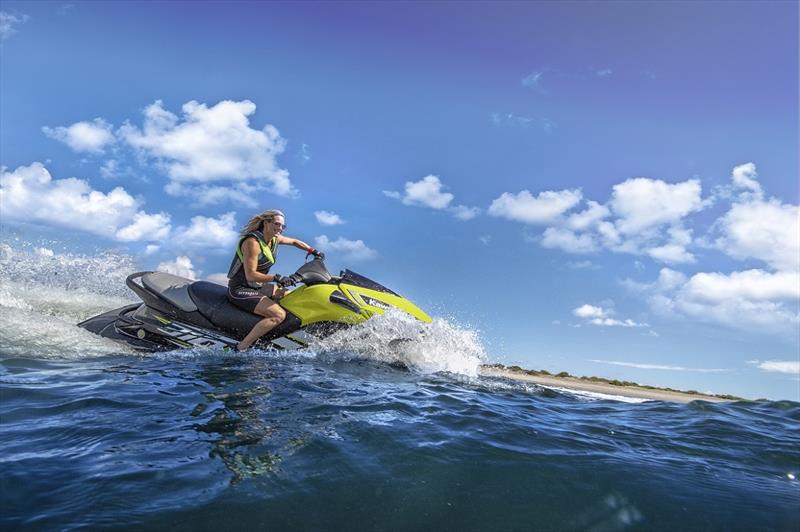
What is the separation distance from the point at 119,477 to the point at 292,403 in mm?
1710

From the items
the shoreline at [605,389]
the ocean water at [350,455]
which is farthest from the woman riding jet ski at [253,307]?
the shoreline at [605,389]

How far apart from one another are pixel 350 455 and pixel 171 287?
545 centimetres

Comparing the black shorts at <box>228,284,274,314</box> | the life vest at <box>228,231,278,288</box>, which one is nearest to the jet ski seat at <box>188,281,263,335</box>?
the black shorts at <box>228,284,274,314</box>

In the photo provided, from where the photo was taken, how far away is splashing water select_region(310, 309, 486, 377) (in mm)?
6891

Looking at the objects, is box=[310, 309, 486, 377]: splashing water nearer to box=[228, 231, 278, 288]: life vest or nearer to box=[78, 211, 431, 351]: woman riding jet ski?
box=[78, 211, 431, 351]: woman riding jet ski

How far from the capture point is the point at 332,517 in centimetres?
245

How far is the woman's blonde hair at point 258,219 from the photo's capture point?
7.17 m

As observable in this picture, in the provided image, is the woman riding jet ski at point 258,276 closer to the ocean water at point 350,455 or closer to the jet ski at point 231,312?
the jet ski at point 231,312

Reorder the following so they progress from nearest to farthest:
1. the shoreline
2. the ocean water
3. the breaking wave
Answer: the ocean water → the breaking wave → the shoreline

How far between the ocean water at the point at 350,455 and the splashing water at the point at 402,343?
687 millimetres

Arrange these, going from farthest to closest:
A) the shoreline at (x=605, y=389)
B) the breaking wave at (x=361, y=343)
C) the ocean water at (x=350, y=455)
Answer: the shoreline at (x=605, y=389), the breaking wave at (x=361, y=343), the ocean water at (x=350, y=455)

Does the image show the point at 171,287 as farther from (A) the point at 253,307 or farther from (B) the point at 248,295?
(A) the point at 253,307

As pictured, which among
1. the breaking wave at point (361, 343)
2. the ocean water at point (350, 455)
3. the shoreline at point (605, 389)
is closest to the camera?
the ocean water at point (350, 455)

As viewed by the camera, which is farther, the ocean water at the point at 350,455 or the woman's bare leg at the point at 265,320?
the woman's bare leg at the point at 265,320
